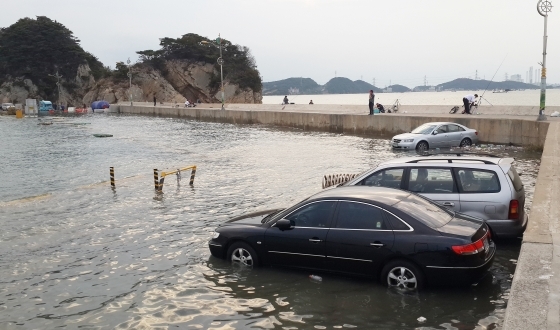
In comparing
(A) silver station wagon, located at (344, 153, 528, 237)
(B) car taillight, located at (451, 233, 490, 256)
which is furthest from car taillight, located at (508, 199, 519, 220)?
(B) car taillight, located at (451, 233, 490, 256)

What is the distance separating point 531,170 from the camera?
19016 mm

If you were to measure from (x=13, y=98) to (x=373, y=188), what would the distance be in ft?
393

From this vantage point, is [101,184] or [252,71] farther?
[252,71]

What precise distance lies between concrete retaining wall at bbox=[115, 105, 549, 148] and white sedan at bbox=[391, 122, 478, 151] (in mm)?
1964

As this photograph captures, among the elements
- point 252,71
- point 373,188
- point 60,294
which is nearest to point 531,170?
point 373,188

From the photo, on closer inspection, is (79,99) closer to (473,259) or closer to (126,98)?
(126,98)

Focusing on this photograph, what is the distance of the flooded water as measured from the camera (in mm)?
7090

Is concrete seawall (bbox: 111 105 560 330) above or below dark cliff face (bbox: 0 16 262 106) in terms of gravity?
below

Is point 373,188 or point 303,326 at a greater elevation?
point 373,188

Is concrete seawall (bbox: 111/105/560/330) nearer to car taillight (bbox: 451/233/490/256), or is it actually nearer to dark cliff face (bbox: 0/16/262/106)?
car taillight (bbox: 451/233/490/256)

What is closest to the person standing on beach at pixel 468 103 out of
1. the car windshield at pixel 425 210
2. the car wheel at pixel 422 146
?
the car wheel at pixel 422 146

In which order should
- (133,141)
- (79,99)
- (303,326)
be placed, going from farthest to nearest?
1. (79,99)
2. (133,141)
3. (303,326)

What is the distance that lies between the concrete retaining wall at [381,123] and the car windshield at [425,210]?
20.0m

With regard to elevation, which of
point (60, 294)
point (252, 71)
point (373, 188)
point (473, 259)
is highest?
point (252, 71)
